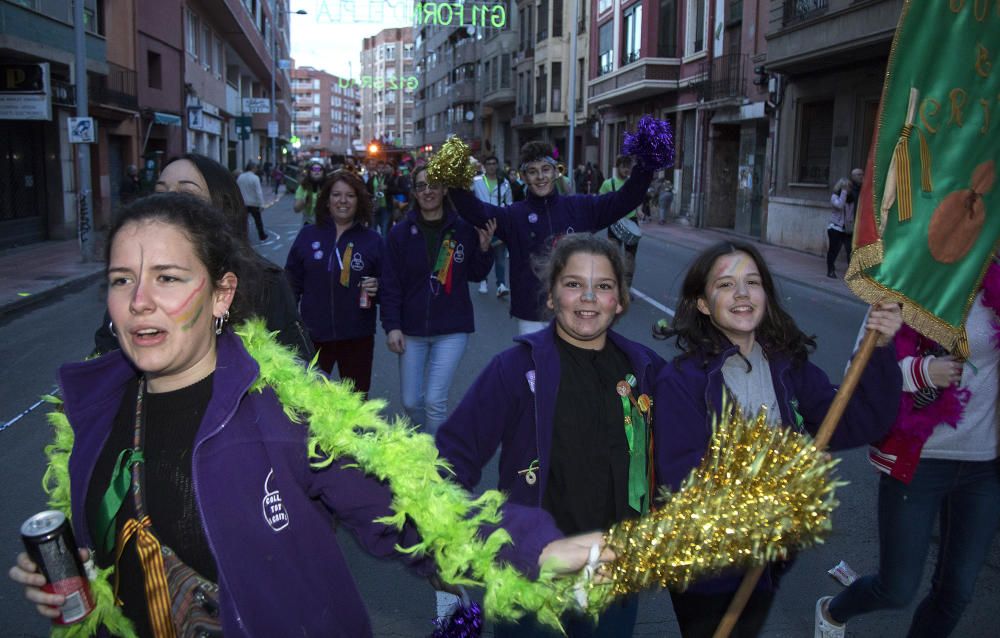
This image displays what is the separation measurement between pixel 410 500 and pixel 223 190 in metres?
1.77

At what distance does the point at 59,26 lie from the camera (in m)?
18.4

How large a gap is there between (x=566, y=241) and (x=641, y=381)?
23.5 inches

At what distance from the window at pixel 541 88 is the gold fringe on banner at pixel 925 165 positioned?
153 feet

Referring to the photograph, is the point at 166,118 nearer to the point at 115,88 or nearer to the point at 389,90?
the point at 115,88

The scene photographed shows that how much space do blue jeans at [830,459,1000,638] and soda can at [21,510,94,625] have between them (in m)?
2.63

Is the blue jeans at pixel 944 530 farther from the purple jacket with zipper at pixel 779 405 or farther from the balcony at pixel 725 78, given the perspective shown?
the balcony at pixel 725 78

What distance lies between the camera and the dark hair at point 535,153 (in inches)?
239

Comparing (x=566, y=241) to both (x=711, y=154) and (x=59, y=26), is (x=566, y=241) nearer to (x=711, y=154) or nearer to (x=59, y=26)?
(x=59, y=26)

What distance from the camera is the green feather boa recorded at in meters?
1.74

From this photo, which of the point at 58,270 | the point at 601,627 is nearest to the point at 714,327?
the point at 601,627

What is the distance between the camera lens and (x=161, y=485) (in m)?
1.79

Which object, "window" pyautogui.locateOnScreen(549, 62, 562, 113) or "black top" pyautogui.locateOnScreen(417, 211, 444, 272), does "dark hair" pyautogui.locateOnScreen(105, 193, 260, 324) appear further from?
"window" pyautogui.locateOnScreen(549, 62, 562, 113)

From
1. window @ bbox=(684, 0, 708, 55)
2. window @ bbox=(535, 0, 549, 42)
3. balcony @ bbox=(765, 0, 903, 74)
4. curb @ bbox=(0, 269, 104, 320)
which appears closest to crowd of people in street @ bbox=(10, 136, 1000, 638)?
curb @ bbox=(0, 269, 104, 320)

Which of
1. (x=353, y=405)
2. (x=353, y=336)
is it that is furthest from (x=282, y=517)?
(x=353, y=336)
